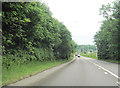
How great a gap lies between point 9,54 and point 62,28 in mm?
22903

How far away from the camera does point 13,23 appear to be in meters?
11.6

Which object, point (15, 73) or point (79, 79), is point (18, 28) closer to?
point (15, 73)

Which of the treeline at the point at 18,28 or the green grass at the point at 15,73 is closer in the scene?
the green grass at the point at 15,73

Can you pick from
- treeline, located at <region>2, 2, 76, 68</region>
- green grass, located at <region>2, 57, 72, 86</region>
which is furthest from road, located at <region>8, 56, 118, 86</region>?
treeline, located at <region>2, 2, 76, 68</region>

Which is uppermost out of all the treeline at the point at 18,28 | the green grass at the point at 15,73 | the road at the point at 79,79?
the treeline at the point at 18,28

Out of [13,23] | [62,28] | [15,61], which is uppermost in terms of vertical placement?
[62,28]

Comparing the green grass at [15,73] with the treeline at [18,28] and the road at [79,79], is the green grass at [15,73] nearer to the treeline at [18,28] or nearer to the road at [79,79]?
the treeline at [18,28]

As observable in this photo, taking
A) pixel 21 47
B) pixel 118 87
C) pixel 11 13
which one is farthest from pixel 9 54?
pixel 118 87

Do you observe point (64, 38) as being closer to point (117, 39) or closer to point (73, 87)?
point (117, 39)

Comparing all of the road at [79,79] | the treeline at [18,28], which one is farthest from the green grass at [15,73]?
the road at [79,79]

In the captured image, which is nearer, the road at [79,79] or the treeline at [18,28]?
the road at [79,79]

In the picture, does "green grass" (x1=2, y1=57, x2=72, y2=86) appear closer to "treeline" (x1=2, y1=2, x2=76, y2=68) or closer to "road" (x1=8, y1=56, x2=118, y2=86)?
"treeline" (x1=2, y1=2, x2=76, y2=68)

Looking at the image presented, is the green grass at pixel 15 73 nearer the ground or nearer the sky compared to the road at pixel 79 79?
nearer the sky

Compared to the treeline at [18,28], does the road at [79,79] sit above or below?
below
